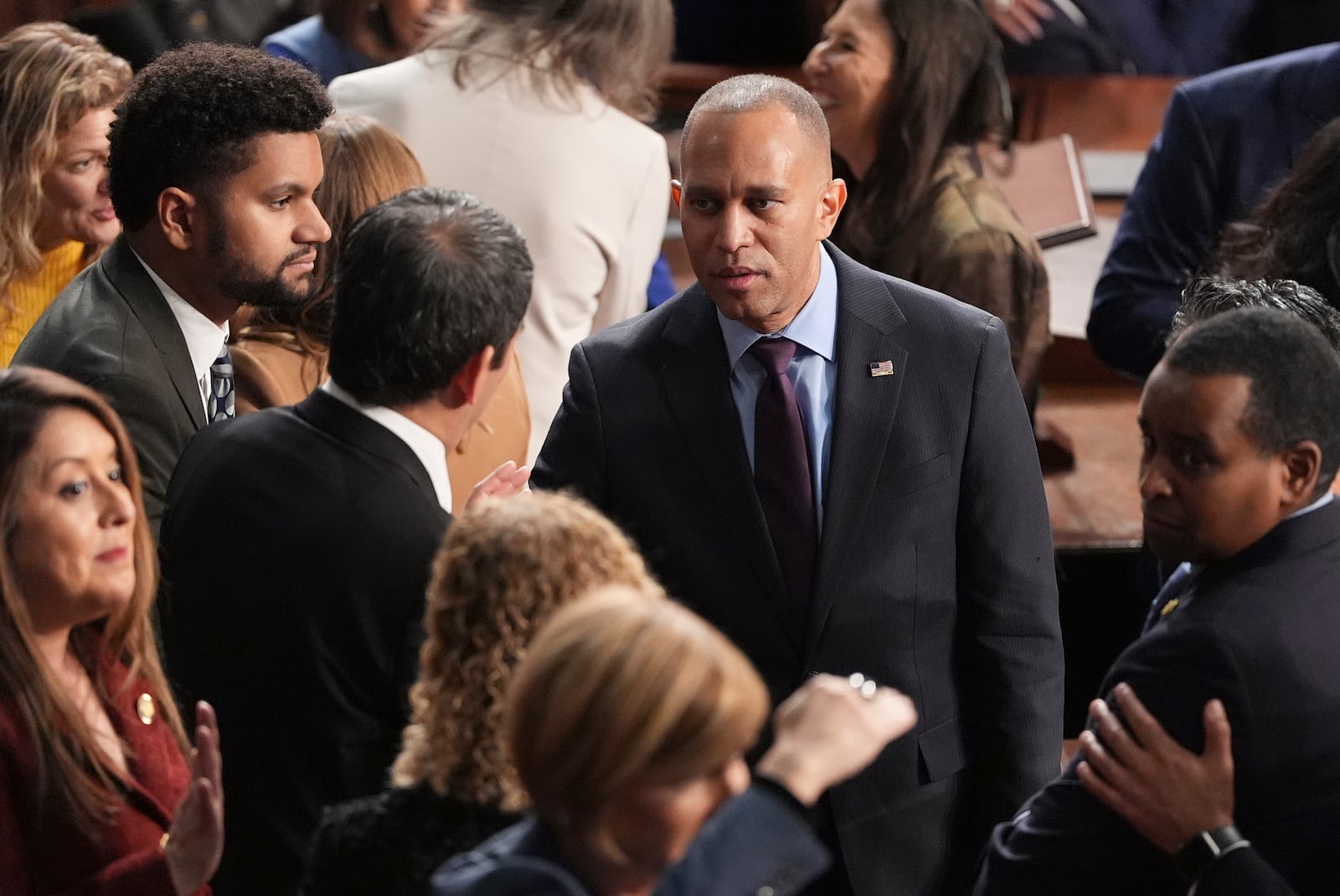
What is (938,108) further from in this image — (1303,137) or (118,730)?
(118,730)

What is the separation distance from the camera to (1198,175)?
143 inches

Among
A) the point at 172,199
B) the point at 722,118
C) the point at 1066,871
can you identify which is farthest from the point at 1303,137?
the point at 172,199

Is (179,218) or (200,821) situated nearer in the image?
(200,821)

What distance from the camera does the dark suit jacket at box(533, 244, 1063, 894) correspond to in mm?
2527

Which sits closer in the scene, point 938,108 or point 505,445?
point 505,445

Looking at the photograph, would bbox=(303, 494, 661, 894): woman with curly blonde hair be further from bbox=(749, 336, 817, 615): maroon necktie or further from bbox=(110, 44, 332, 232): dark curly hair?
bbox=(110, 44, 332, 232): dark curly hair

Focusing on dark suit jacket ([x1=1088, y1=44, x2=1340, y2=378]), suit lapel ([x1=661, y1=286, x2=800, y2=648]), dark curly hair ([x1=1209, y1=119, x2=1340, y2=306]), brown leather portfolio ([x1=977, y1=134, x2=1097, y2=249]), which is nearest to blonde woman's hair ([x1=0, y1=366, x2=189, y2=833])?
suit lapel ([x1=661, y1=286, x2=800, y2=648])

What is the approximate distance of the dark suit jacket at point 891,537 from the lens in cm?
253

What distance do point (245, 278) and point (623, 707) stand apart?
1.50m

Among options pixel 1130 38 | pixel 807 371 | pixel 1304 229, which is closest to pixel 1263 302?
pixel 1304 229

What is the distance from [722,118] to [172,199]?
2.94 feet

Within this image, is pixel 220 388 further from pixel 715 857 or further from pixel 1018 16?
pixel 1018 16

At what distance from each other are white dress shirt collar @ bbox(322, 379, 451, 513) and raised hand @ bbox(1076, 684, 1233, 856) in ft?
2.82

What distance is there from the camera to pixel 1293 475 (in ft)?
6.67
